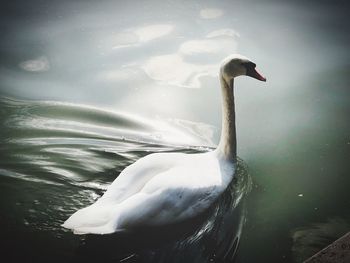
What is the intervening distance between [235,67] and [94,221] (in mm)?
1847

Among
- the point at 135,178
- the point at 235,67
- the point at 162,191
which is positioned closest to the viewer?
the point at 162,191

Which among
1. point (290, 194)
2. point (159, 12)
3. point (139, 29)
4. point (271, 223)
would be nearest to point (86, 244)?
point (271, 223)

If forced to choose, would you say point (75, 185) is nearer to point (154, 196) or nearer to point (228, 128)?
point (154, 196)

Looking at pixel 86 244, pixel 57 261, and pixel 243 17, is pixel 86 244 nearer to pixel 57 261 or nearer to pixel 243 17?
pixel 57 261

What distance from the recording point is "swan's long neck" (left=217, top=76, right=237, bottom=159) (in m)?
4.27

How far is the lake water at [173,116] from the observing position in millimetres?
3688

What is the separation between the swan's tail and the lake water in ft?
0.72

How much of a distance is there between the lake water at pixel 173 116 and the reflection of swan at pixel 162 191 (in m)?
0.20

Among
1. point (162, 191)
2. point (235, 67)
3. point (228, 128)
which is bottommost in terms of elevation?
point (162, 191)

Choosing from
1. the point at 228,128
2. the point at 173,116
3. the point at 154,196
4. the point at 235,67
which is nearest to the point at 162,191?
the point at 154,196

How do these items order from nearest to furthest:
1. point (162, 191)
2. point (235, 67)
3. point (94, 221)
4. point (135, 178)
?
1. point (94, 221)
2. point (162, 191)
3. point (135, 178)
4. point (235, 67)

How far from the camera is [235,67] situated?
4.28 meters

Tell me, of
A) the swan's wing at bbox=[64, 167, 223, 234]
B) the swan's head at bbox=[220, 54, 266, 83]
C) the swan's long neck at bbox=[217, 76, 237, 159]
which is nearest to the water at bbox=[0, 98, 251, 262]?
the swan's wing at bbox=[64, 167, 223, 234]

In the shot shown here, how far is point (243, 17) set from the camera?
7809mm
